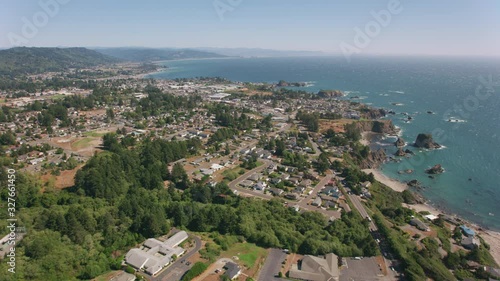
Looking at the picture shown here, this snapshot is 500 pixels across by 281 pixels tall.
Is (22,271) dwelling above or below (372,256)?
above

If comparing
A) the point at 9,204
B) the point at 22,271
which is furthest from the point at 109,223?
the point at 9,204

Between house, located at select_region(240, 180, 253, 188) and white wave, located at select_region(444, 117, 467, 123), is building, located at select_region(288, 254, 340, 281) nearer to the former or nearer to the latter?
house, located at select_region(240, 180, 253, 188)

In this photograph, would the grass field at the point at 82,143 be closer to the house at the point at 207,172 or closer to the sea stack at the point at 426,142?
the house at the point at 207,172

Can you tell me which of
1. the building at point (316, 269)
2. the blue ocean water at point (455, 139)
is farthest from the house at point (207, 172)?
the blue ocean water at point (455, 139)

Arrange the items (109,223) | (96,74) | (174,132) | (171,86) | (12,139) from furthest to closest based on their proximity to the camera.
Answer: (96,74)
(171,86)
(174,132)
(12,139)
(109,223)

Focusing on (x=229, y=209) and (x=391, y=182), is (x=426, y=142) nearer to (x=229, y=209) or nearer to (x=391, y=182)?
(x=391, y=182)

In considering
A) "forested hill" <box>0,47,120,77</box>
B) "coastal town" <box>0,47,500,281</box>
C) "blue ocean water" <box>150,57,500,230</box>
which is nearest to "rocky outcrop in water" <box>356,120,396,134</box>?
"coastal town" <box>0,47,500,281</box>

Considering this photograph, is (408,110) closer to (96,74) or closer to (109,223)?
(109,223)

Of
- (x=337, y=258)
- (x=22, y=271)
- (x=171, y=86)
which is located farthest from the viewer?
(x=171, y=86)
